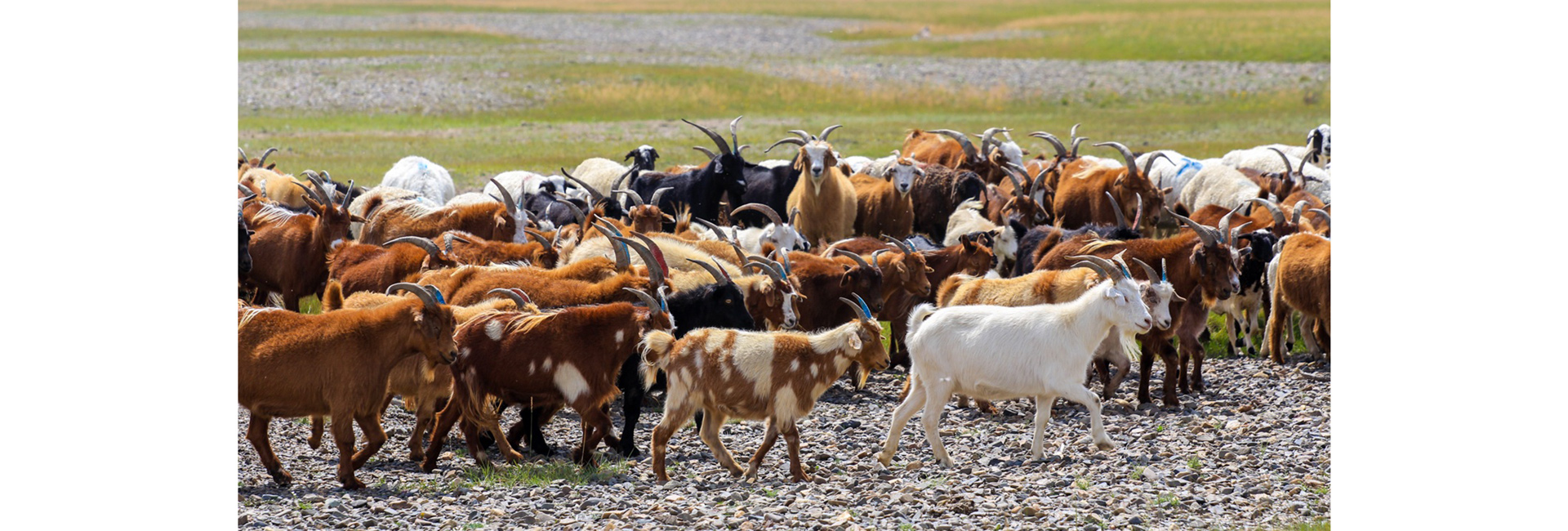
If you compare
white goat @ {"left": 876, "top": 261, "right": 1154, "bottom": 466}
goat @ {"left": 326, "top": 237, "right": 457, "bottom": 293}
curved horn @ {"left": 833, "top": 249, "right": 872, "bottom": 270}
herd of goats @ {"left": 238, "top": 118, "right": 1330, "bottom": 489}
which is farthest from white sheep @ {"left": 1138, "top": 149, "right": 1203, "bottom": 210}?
goat @ {"left": 326, "top": 237, "right": 457, "bottom": 293}

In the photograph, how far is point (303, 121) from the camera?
3606 cm

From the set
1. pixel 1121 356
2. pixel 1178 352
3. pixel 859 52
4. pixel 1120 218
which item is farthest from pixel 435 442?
pixel 859 52

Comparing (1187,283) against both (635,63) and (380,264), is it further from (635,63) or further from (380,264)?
(635,63)

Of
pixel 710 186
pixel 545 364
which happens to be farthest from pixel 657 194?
pixel 545 364

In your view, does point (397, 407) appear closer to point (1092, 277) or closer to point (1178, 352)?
point (1092, 277)

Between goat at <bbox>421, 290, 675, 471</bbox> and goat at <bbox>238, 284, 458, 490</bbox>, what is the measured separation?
0.41 m

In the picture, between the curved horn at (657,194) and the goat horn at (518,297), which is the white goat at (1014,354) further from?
the curved horn at (657,194)

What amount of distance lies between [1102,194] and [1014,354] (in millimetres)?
8041

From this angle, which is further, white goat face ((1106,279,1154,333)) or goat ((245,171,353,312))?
goat ((245,171,353,312))

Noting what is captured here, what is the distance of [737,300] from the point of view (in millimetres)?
10078

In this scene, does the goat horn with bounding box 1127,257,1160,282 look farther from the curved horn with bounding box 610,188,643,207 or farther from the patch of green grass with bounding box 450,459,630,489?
the curved horn with bounding box 610,188,643,207

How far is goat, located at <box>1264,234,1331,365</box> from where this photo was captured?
37.8ft

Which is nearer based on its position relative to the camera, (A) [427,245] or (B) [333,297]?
(B) [333,297]

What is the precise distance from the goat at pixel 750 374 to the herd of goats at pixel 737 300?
1cm
